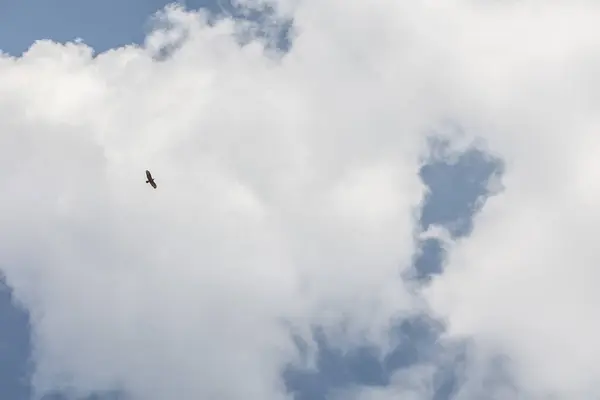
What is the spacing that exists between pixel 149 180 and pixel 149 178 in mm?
535

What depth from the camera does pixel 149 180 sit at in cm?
9119

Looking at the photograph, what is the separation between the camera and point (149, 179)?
91438 millimetres

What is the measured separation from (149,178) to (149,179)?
0.28 metres

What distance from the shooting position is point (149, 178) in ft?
300

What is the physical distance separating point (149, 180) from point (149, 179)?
38cm
